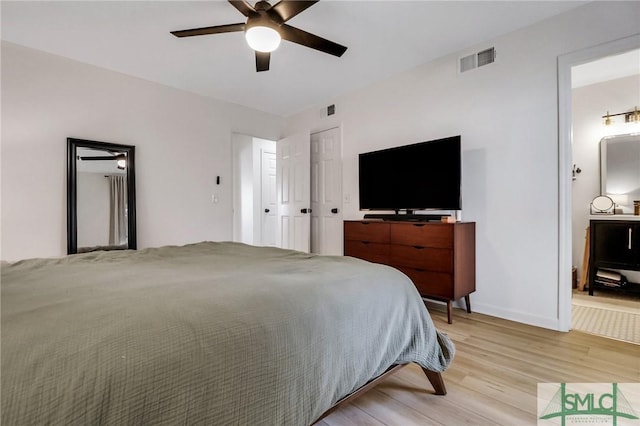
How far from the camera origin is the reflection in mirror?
11.8 feet

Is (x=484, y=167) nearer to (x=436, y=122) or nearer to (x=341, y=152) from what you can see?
(x=436, y=122)

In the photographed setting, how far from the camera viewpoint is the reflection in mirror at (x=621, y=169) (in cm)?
361

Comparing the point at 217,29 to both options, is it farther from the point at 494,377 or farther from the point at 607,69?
the point at 607,69

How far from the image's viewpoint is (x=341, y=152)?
13.7ft

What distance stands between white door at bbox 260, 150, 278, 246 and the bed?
393 cm

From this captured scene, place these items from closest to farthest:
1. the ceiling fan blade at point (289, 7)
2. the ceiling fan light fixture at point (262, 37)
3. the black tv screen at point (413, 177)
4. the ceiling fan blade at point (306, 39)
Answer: the ceiling fan blade at point (289, 7) < the ceiling fan light fixture at point (262, 37) < the ceiling fan blade at point (306, 39) < the black tv screen at point (413, 177)

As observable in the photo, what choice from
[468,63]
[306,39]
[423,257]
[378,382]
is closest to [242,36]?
[306,39]

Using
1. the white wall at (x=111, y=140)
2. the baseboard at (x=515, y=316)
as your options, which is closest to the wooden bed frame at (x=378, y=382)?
the baseboard at (x=515, y=316)

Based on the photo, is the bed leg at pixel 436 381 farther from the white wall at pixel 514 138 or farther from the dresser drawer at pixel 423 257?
the white wall at pixel 514 138

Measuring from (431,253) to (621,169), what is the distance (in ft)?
9.68

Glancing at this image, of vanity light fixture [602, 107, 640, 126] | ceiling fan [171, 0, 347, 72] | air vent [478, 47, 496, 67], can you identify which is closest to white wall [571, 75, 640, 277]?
vanity light fixture [602, 107, 640, 126]

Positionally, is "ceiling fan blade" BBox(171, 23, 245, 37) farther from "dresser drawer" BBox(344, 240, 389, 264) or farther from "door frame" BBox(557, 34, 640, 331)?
"door frame" BBox(557, 34, 640, 331)

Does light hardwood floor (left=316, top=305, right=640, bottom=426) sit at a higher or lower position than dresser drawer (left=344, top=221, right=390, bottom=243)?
lower

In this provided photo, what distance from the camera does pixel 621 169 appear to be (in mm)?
3699
